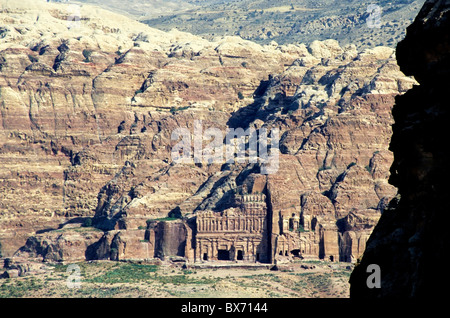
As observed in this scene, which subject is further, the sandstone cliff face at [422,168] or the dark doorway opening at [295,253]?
the dark doorway opening at [295,253]

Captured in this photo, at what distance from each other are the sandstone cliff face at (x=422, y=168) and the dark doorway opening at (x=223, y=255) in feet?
240

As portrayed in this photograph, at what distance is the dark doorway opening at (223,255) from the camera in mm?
92125

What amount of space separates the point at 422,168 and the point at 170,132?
315 ft

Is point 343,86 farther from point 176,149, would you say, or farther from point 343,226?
point 343,226

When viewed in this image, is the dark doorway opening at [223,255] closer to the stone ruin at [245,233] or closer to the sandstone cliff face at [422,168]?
the stone ruin at [245,233]

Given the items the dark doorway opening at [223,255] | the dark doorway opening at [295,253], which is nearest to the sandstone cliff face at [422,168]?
the dark doorway opening at [295,253]

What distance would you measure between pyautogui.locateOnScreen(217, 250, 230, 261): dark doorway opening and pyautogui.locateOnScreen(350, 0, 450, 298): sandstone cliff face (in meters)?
73.1

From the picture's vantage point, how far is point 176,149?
111 meters

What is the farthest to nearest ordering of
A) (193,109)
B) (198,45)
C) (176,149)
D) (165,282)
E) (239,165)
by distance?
1. (198,45)
2. (193,109)
3. (176,149)
4. (239,165)
5. (165,282)

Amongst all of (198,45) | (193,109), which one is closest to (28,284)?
(193,109)

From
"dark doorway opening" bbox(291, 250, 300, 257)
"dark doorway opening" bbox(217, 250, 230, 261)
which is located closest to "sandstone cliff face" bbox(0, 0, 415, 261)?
"dark doorway opening" bbox(291, 250, 300, 257)

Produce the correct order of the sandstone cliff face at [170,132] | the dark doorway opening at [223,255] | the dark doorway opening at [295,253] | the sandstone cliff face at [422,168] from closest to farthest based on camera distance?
the sandstone cliff face at [422,168]
the dark doorway opening at [295,253]
the dark doorway opening at [223,255]
the sandstone cliff face at [170,132]

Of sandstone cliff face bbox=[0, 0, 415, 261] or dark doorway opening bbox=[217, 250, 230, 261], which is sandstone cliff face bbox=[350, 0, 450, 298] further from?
dark doorway opening bbox=[217, 250, 230, 261]
